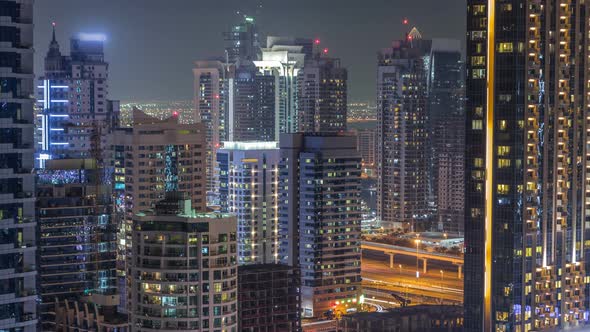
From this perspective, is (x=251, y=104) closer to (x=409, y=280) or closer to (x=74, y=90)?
(x=74, y=90)

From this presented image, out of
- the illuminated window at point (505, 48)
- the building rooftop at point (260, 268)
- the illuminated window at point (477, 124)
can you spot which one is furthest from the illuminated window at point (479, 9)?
the building rooftop at point (260, 268)

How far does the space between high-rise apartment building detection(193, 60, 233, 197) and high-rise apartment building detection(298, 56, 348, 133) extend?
4.16 m

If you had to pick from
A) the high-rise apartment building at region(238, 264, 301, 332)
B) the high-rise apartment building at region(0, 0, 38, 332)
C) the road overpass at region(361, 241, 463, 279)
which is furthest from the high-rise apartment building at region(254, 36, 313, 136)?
the high-rise apartment building at region(0, 0, 38, 332)

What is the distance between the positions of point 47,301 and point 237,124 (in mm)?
30604

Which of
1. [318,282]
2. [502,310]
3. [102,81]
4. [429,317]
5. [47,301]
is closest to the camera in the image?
[502,310]

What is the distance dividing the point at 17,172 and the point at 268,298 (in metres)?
17.4

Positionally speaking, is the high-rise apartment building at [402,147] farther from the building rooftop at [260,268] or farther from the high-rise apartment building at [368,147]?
the building rooftop at [260,268]

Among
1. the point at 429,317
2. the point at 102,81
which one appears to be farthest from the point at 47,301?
the point at 102,81

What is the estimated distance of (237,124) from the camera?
57031 millimetres

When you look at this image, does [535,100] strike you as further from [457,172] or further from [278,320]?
[457,172]

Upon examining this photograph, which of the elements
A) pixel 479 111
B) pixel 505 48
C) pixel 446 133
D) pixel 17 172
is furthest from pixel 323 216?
pixel 17 172

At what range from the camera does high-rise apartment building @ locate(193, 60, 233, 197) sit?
2276 inches

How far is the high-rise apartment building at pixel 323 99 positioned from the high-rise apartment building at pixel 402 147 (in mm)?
2282

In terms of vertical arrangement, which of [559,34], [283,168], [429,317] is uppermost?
[559,34]
